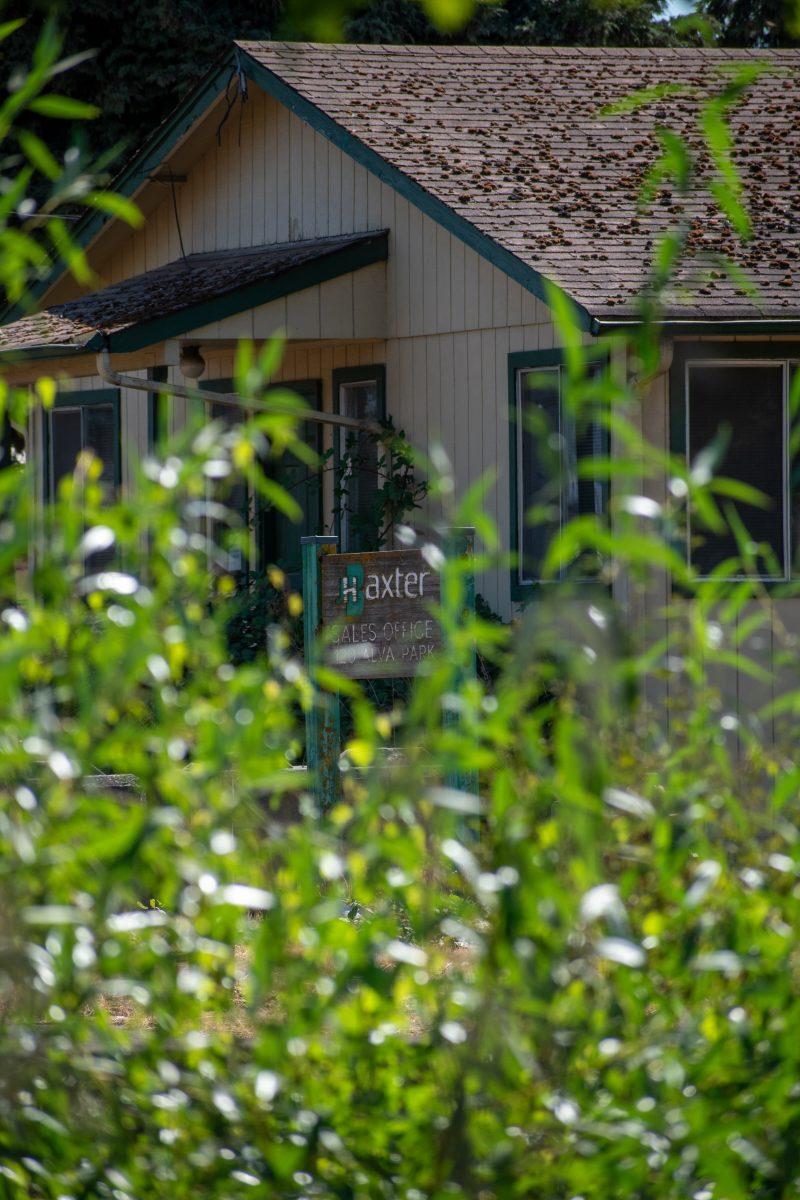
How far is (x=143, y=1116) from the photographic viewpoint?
9.12ft

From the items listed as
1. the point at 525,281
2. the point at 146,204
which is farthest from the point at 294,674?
the point at 146,204

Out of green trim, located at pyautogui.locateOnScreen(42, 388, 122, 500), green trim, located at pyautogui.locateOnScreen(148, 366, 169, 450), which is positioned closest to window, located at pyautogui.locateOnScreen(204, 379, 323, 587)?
green trim, located at pyautogui.locateOnScreen(148, 366, 169, 450)

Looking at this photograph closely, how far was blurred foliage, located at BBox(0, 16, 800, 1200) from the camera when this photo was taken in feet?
8.57

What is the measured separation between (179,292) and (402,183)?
1781mm

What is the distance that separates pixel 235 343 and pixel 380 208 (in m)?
1.45

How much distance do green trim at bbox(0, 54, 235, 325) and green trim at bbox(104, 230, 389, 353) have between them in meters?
2.07

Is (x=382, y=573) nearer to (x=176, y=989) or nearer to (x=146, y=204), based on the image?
(x=176, y=989)

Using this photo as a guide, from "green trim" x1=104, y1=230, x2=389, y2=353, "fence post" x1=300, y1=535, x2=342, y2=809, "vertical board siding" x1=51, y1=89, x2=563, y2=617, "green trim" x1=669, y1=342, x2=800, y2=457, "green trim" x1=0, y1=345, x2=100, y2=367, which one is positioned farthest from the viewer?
"green trim" x1=0, y1=345, x2=100, y2=367

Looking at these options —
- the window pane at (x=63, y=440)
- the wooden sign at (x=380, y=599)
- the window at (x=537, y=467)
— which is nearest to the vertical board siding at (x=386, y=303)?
the window at (x=537, y=467)

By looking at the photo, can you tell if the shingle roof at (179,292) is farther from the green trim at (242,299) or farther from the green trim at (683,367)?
the green trim at (683,367)

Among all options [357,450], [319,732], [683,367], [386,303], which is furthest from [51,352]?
[319,732]

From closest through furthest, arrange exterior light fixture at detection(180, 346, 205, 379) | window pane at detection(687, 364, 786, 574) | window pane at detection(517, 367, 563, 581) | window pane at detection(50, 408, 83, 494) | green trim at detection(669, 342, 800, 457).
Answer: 1. green trim at detection(669, 342, 800, 457)
2. window pane at detection(687, 364, 786, 574)
3. window pane at detection(517, 367, 563, 581)
4. exterior light fixture at detection(180, 346, 205, 379)
5. window pane at detection(50, 408, 83, 494)

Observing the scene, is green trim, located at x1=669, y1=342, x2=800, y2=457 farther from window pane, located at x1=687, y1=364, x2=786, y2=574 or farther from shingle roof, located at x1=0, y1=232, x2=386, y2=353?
shingle roof, located at x1=0, y1=232, x2=386, y2=353

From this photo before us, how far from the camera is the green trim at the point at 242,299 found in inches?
485
